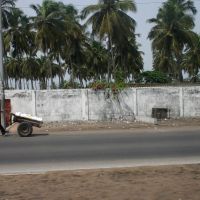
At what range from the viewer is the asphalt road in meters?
11.6

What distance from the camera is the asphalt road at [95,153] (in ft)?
38.0

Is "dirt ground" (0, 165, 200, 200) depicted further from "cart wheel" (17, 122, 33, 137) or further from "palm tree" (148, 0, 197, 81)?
"palm tree" (148, 0, 197, 81)

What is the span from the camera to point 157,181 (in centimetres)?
860

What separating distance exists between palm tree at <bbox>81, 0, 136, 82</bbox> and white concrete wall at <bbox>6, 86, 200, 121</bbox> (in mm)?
23928

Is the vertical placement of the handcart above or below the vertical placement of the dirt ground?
above

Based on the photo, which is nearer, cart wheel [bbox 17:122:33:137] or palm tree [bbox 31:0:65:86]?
cart wheel [bbox 17:122:33:137]

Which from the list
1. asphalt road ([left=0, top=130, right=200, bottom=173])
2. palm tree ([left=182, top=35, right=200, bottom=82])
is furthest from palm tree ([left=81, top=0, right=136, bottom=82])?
asphalt road ([left=0, top=130, right=200, bottom=173])

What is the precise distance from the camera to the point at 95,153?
1362cm

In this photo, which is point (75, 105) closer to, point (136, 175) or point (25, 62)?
Result: point (136, 175)

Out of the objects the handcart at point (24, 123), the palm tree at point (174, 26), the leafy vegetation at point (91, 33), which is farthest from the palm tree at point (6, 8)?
the handcart at point (24, 123)

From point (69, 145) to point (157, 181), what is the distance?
298 inches

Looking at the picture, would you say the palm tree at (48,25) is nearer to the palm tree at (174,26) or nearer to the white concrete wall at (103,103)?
the palm tree at (174,26)

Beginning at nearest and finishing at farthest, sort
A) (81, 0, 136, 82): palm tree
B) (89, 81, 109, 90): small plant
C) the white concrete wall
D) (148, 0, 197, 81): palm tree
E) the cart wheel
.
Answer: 1. the cart wheel
2. the white concrete wall
3. (89, 81, 109, 90): small plant
4. (81, 0, 136, 82): palm tree
5. (148, 0, 197, 81): palm tree

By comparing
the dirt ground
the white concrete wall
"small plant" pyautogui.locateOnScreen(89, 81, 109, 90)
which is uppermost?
"small plant" pyautogui.locateOnScreen(89, 81, 109, 90)
